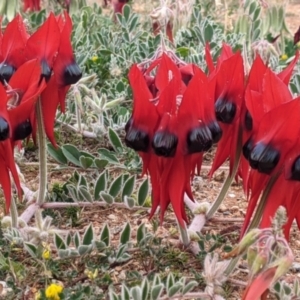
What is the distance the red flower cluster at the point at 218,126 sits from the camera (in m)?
1.37

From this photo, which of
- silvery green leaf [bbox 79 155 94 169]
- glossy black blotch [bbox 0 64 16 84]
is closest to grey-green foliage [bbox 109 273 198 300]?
glossy black blotch [bbox 0 64 16 84]

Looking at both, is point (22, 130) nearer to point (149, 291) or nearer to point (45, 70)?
point (45, 70)

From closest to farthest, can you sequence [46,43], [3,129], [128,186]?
1. [3,129]
2. [46,43]
3. [128,186]

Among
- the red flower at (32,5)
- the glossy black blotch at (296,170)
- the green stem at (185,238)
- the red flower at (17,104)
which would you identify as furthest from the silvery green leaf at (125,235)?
the red flower at (32,5)

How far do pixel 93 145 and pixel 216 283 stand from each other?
1.34m

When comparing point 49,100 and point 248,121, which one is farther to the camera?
point 49,100

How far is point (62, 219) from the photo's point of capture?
7.02 ft

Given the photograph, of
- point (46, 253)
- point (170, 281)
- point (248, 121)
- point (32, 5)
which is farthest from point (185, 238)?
point (32, 5)

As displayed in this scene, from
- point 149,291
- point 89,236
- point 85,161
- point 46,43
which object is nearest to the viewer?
point 149,291

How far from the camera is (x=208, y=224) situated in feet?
6.98

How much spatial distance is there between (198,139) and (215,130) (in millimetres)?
60

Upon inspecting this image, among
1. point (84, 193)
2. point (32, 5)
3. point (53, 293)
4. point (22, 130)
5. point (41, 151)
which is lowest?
point (53, 293)

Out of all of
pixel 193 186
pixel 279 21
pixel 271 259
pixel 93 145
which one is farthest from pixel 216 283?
pixel 279 21

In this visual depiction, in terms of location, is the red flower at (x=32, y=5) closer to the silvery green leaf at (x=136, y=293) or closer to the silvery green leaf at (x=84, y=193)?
the silvery green leaf at (x=84, y=193)
